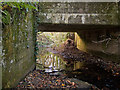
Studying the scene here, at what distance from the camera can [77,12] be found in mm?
4074

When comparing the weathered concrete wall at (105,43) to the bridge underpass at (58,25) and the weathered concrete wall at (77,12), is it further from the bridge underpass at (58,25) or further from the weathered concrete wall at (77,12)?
the weathered concrete wall at (77,12)

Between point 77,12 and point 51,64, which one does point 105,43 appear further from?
point 51,64

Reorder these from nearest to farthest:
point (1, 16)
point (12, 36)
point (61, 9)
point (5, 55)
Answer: point (1, 16), point (5, 55), point (12, 36), point (61, 9)

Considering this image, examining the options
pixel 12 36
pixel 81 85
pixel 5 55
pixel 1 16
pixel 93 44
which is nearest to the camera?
pixel 1 16

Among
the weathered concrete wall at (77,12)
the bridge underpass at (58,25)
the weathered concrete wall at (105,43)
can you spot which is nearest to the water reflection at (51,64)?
the bridge underpass at (58,25)

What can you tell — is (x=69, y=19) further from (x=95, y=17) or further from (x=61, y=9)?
(x=95, y=17)

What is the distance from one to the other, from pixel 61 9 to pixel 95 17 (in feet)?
4.58

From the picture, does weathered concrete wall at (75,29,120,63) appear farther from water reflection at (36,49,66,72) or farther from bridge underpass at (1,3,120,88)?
water reflection at (36,49,66,72)

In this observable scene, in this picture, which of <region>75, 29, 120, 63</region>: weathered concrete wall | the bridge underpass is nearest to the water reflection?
the bridge underpass

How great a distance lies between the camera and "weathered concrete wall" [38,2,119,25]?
13.3 ft

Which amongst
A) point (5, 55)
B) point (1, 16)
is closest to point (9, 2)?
point (1, 16)

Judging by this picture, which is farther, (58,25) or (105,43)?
(105,43)

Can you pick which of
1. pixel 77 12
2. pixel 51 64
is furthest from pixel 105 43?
pixel 51 64

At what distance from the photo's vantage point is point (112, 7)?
412cm
